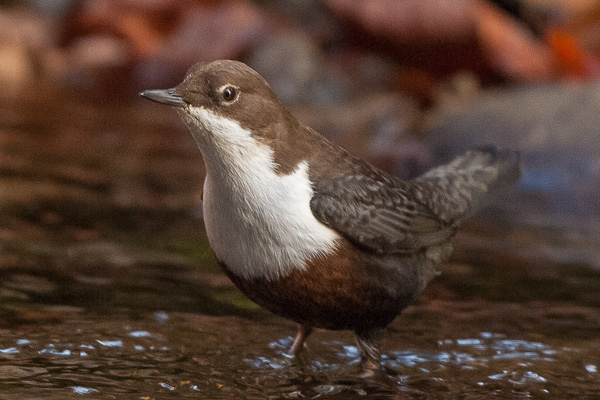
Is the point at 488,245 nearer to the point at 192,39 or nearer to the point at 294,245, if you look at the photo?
the point at 294,245

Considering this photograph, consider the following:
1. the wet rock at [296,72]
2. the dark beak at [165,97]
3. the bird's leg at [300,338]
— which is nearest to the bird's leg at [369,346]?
the bird's leg at [300,338]

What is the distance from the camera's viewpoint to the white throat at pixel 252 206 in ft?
10.3

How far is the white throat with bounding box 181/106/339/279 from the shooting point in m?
3.15

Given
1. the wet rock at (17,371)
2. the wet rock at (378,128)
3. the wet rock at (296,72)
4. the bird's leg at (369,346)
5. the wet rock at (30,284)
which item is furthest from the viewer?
the wet rock at (296,72)

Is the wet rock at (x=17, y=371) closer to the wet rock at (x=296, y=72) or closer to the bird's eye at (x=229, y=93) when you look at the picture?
the bird's eye at (x=229, y=93)

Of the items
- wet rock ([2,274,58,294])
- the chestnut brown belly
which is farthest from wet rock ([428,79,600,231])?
wet rock ([2,274,58,294])

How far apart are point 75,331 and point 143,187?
2.40 meters

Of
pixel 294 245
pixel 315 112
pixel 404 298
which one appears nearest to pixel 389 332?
pixel 404 298

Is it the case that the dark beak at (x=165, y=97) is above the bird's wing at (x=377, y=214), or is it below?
above

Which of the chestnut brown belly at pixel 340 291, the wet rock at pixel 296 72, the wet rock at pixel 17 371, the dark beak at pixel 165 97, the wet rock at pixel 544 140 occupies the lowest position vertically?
the wet rock at pixel 17 371

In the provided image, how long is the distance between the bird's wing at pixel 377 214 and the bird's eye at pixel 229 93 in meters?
0.42

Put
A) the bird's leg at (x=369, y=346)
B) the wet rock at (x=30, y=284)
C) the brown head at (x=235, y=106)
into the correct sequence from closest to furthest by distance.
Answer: the brown head at (x=235, y=106) → the bird's leg at (x=369, y=346) → the wet rock at (x=30, y=284)

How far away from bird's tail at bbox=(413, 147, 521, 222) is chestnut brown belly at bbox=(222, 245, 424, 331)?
0.50m

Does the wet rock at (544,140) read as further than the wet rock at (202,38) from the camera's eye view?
No
